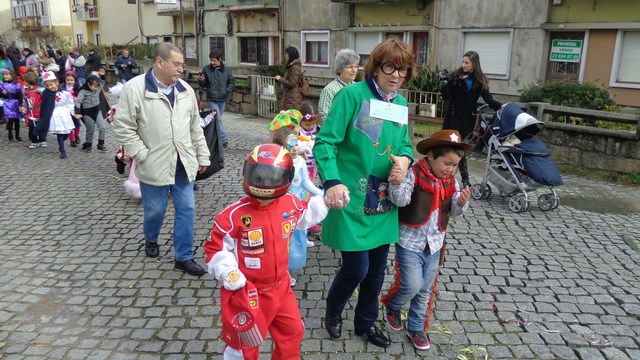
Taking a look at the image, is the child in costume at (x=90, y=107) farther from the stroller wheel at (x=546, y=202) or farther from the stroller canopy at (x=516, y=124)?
the stroller wheel at (x=546, y=202)

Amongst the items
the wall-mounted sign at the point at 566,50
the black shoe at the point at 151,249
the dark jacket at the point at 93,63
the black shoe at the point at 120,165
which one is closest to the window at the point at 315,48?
the dark jacket at the point at 93,63

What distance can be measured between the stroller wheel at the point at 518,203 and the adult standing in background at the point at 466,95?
0.59 metres

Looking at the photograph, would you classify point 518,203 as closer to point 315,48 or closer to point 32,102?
point 32,102

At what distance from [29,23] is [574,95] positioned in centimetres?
5074

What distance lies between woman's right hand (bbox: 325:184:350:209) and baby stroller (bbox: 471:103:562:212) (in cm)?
430

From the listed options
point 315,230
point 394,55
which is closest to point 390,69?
point 394,55

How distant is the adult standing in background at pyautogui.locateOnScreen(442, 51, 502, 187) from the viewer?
691 cm

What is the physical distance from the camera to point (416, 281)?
337cm

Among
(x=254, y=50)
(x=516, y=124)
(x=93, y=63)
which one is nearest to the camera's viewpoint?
(x=516, y=124)

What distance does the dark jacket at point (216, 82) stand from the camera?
10055mm

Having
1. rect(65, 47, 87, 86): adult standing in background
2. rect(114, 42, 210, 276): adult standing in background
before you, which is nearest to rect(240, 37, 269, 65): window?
rect(65, 47, 87, 86): adult standing in background

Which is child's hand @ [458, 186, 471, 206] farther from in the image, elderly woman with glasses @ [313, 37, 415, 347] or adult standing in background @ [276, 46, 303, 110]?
adult standing in background @ [276, 46, 303, 110]

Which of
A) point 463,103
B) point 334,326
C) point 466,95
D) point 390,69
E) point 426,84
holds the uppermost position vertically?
point 390,69

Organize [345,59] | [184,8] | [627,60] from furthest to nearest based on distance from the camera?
[184,8] → [627,60] → [345,59]
